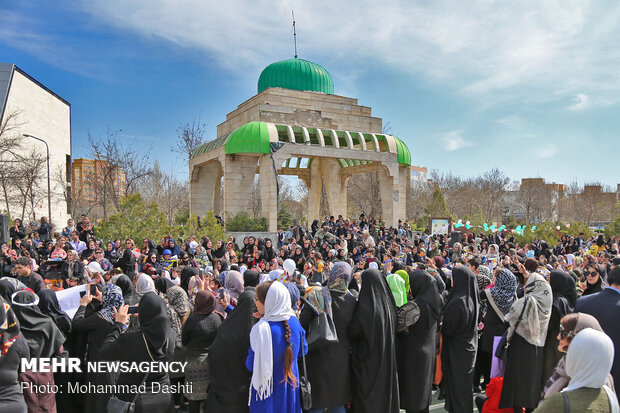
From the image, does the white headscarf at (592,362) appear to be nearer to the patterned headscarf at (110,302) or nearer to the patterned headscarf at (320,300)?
the patterned headscarf at (320,300)

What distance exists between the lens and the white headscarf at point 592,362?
2219 millimetres

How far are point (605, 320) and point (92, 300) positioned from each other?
4.98 metres

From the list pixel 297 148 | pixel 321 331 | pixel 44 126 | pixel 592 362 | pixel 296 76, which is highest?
pixel 296 76

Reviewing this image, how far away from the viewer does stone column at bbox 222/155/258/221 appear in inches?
754

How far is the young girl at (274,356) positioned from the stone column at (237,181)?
629 inches

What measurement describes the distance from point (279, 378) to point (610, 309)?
324 centimetres

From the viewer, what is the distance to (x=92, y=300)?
13.6ft

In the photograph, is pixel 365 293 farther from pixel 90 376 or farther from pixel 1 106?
pixel 1 106

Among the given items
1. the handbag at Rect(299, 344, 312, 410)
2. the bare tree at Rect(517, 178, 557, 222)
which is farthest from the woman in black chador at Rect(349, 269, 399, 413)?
the bare tree at Rect(517, 178, 557, 222)

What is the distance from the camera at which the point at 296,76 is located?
24000 mm

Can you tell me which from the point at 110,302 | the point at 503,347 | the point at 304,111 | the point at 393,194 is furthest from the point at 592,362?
the point at 304,111

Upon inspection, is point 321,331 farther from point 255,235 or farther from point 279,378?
point 255,235

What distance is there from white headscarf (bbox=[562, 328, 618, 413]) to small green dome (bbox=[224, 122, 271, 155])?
16.8 m

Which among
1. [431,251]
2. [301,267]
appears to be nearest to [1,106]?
[301,267]
